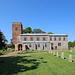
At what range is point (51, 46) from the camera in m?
35.1

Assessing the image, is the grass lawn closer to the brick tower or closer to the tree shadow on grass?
the tree shadow on grass

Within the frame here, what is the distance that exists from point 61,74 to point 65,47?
3308cm

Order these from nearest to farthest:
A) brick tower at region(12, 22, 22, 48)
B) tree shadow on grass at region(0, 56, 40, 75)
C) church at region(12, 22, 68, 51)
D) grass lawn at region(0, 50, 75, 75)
→ grass lawn at region(0, 50, 75, 75) < tree shadow on grass at region(0, 56, 40, 75) < church at region(12, 22, 68, 51) < brick tower at region(12, 22, 22, 48)

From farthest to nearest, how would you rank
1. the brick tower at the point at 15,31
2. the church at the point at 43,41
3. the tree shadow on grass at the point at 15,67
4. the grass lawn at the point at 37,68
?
the brick tower at the point at 15,31
the church at the point at 43,41
the tree shadow on grass at the point at 15,67
the grass lawn at the point at 37,68

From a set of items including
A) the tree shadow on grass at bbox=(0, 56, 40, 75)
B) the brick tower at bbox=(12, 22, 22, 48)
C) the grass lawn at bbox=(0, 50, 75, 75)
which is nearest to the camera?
the grass lawn at bbox=(0, 50, 75, 75)

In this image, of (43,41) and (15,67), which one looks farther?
(43,41)

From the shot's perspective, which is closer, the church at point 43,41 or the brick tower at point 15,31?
the church at point 43,41

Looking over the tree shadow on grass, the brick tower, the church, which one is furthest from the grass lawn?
the brick tower

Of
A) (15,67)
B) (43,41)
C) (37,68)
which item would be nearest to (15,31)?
(43,41)

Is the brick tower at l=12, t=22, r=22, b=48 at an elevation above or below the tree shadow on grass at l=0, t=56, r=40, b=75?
above

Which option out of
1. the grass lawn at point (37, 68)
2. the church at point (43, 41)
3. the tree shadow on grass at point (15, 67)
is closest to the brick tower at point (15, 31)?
the church at point (43, 41)

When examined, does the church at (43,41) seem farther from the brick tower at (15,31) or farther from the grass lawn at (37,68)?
the grass lawn at (37,68)

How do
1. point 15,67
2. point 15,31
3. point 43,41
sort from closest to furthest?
point 15,67 → point 43,41 → point 15,31

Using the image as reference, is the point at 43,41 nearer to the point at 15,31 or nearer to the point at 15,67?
the point at 15,31
